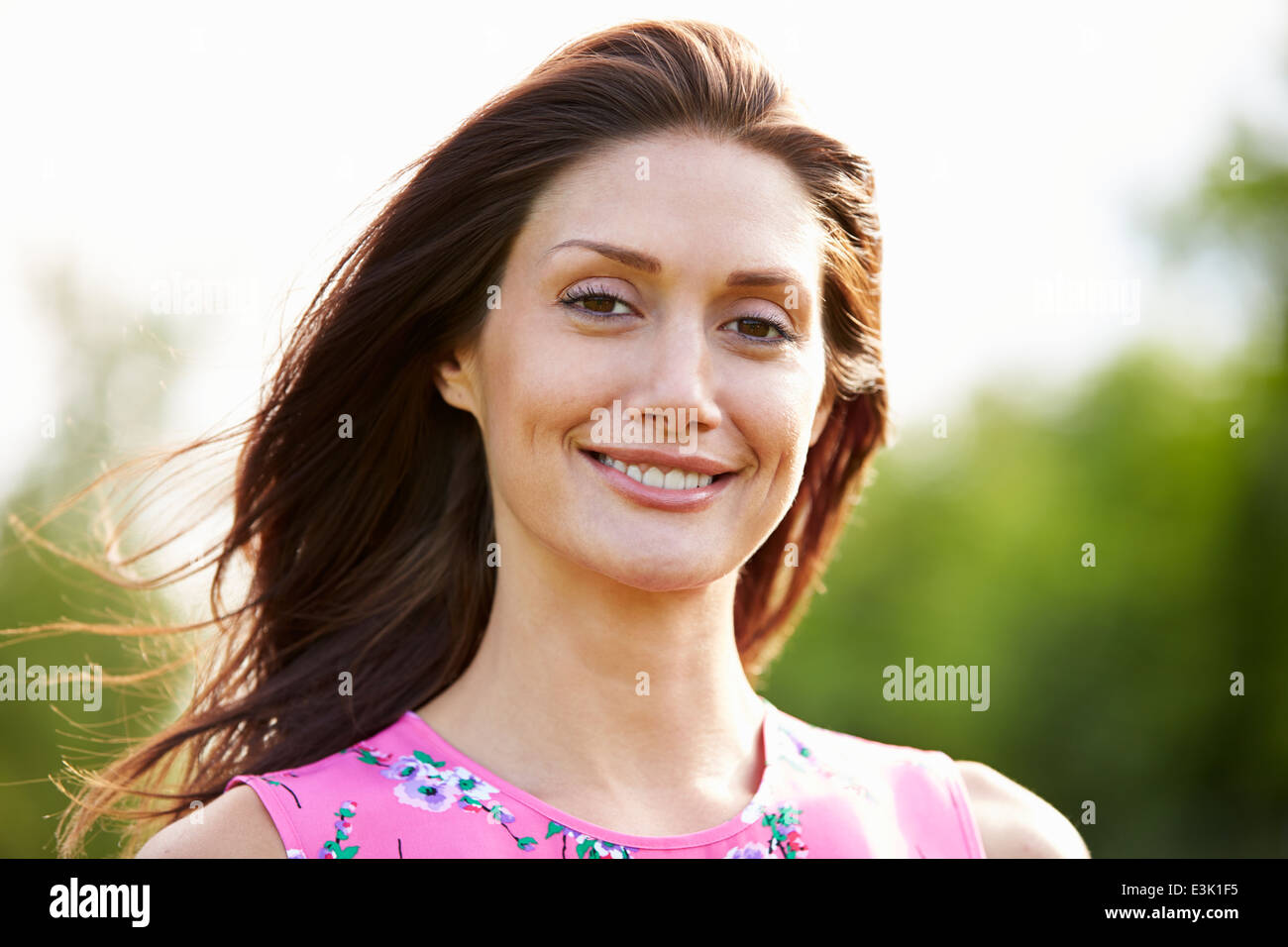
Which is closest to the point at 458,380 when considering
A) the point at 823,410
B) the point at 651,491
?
the point at 651,491

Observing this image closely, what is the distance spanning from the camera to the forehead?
257 cm

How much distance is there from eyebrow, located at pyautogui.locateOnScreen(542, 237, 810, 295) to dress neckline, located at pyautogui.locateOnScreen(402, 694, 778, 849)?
1051 mm

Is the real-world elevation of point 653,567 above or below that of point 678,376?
below

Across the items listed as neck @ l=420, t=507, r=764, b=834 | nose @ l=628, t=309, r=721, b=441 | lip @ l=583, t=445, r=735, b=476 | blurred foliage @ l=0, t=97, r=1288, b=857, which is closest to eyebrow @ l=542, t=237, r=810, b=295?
nose @ l=628, t=309, r=721, b=441

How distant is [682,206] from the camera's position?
259 cm

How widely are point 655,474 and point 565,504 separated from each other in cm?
20

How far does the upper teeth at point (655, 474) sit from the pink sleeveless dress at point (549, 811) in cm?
68

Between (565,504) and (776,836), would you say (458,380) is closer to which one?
(565,504)

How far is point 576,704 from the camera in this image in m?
2.72

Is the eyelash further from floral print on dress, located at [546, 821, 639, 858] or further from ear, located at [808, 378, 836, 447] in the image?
floral print on dress, located at [546, 821, 639, 858]

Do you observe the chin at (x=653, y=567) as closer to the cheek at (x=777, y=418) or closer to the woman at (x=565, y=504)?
the woman at (x=565, y=504)
